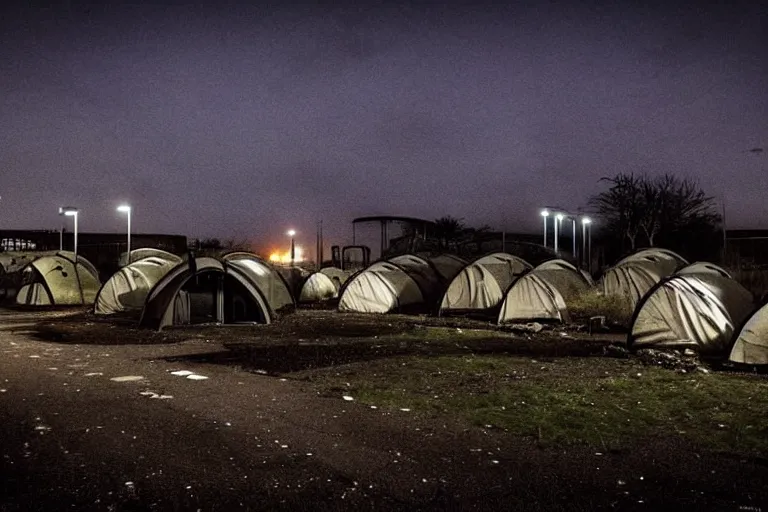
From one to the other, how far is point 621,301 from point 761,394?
33.9 feet

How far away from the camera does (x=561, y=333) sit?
50.8 ft

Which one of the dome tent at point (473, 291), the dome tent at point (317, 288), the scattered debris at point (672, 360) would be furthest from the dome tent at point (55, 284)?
the scattered debris at point (672, 360)

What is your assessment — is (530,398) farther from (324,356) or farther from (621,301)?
(621,301)

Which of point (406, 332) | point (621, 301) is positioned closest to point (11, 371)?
point (406, 332)

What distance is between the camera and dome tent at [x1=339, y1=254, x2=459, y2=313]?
22.9m

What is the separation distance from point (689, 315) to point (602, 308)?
595cm

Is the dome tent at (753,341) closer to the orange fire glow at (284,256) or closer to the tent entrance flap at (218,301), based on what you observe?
the tent entrance flap at (218,301)

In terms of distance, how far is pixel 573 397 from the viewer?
807 cm

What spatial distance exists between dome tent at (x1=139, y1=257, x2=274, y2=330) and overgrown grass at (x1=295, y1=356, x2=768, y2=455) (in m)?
7.66

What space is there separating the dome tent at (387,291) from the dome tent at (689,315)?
11.3 meters

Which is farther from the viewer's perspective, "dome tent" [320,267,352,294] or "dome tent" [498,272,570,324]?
"dome tent" [320,267,352,294]

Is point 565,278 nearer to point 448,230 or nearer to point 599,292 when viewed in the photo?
point 599,292

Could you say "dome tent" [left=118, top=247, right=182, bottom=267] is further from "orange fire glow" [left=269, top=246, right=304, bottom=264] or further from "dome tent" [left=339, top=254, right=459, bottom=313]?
"orange fire glow" [left=269, top=246, right=304, bottom=264]

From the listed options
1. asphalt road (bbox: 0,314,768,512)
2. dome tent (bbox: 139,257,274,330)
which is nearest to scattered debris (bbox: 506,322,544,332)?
dome tent (bbox: 139,257,274,330)
